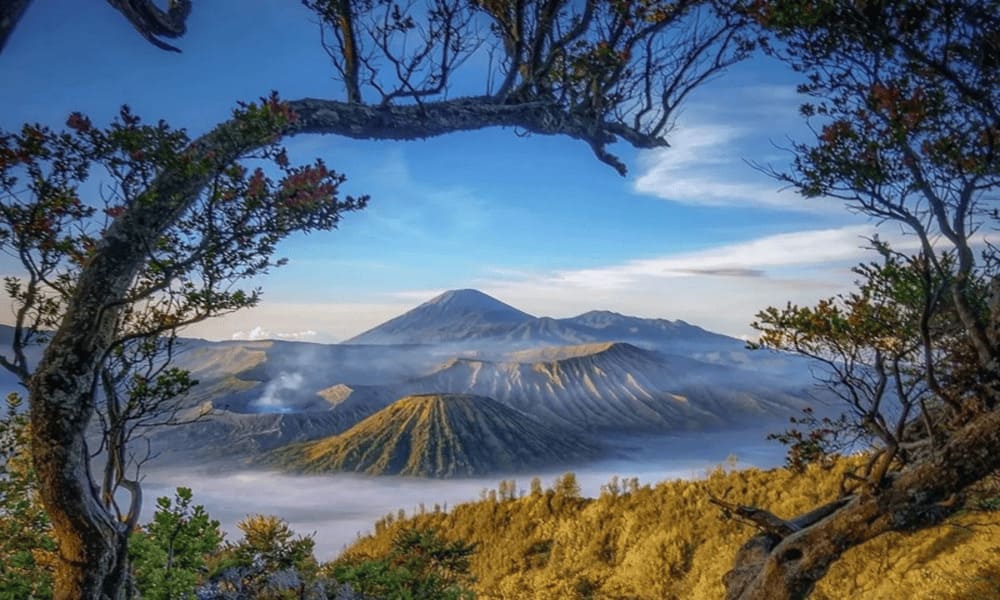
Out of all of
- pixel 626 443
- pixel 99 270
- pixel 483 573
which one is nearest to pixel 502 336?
pixel 626 443

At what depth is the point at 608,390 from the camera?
9450 centimetres

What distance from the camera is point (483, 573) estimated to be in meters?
9.87

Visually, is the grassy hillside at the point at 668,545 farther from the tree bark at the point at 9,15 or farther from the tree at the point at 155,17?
the tree bark at the point at 9,15

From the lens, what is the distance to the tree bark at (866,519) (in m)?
3.60

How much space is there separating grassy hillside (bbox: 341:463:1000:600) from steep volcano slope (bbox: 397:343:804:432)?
2952 inches

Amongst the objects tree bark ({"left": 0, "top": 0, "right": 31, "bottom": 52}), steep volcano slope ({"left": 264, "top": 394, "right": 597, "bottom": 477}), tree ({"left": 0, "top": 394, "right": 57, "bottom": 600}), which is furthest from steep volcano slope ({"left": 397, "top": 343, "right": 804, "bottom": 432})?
tree bark ({"left": 0, "top": 0, "right": 31, "bottom": 52})

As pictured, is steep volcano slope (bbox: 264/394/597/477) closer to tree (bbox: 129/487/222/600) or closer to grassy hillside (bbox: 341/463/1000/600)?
grassy hillside (bbox: 341/463/1000/600)

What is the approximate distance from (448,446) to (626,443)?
31.2 meters

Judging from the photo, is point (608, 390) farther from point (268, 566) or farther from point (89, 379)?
point (89, 379)

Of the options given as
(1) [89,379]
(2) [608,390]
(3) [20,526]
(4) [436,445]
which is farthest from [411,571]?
(2) [608,390]

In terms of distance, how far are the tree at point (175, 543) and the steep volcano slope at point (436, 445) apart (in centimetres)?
5408

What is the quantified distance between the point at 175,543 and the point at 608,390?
306ft

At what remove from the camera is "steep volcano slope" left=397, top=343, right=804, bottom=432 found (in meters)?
89.0

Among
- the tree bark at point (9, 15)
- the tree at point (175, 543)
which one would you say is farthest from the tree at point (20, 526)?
the tree bark at point (9, 15)
